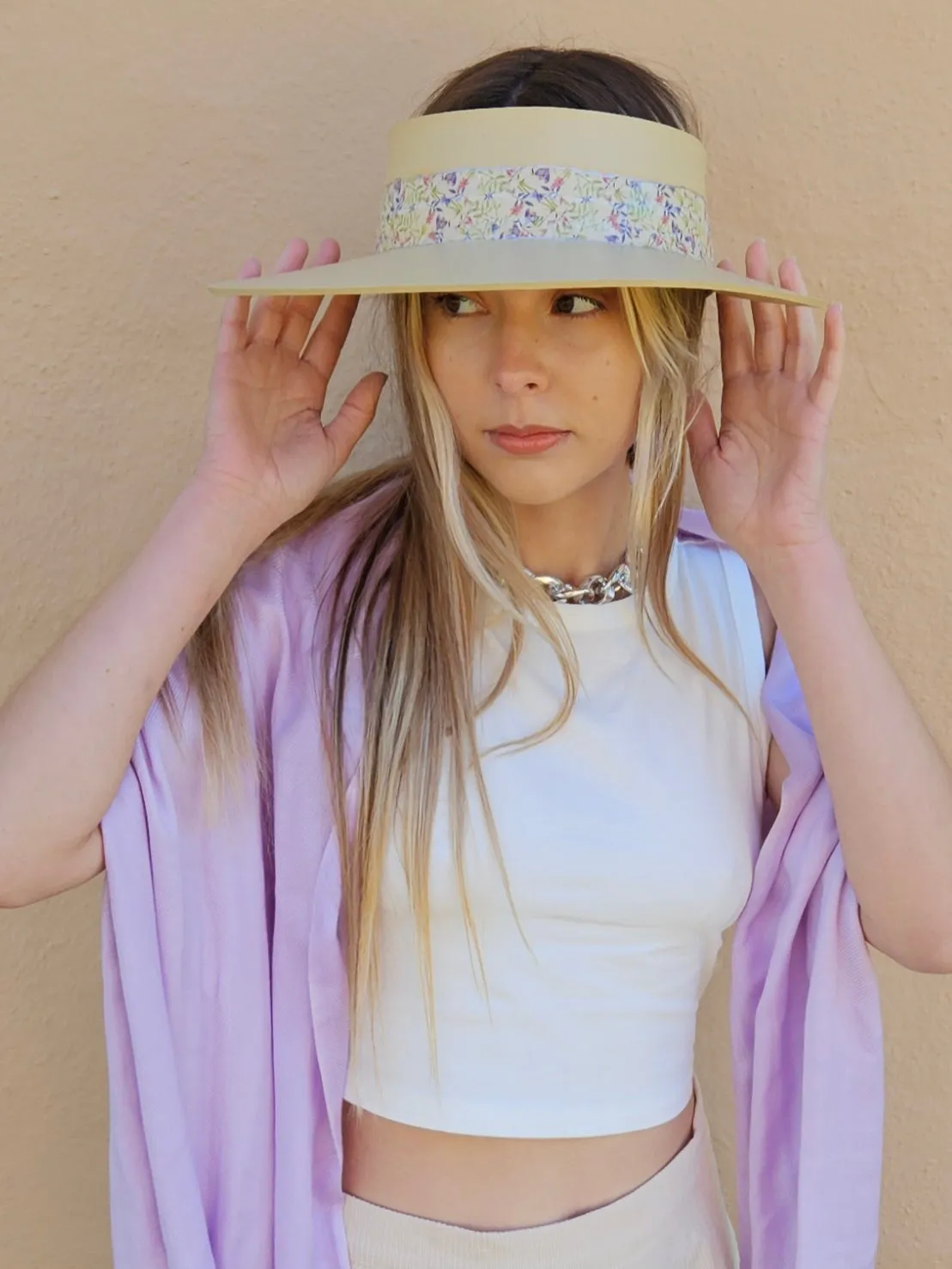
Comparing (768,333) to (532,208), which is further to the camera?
(768,333)

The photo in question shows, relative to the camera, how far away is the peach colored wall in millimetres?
1439

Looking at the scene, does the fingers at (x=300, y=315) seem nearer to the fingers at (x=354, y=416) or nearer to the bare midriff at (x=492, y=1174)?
the fingers at (x=354, y=416)

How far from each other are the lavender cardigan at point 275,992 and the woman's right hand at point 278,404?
10 cm

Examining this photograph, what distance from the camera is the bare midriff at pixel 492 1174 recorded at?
4.02 feet

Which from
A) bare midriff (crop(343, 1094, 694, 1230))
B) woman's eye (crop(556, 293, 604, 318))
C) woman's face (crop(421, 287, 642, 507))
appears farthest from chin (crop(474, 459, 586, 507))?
bare midriff (crop(343, 1094, 694, 1230))

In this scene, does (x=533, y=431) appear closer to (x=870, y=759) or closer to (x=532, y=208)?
(x=532, y=208)

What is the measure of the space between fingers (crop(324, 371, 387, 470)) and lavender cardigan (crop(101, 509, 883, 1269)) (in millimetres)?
120

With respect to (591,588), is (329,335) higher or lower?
higher

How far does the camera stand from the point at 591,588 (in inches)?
52.9

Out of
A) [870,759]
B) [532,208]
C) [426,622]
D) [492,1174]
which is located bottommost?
[492,1174]

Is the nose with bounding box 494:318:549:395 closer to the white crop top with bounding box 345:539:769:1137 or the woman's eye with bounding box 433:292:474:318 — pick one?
the woman's eye with bounding box 433:292:474:318

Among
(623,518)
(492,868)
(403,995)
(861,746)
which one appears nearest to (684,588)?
(623,518)

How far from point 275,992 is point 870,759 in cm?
61

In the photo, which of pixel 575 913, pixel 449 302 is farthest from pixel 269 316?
pixel 575 913
